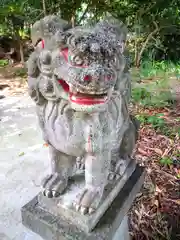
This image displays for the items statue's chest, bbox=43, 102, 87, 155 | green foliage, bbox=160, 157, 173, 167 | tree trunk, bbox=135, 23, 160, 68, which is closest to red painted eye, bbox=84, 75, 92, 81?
statue's chest, bbox=43, 102, 87, 155

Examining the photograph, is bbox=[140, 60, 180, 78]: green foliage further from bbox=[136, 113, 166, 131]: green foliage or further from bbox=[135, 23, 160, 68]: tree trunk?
bbox=[136, 113, 166, 131]: green foliage

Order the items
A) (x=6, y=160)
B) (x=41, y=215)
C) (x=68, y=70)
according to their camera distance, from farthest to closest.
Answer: (x=6, y=160)
(x=41, y=215)
(x=68, y=70)

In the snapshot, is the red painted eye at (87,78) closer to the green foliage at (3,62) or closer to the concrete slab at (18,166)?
the concrete slab at (18,166)

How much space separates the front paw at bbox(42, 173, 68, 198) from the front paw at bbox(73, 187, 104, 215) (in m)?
0.08

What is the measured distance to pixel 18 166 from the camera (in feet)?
5.17

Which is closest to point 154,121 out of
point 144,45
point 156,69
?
point 156,69

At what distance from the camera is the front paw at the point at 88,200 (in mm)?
709

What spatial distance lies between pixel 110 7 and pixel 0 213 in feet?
11.6

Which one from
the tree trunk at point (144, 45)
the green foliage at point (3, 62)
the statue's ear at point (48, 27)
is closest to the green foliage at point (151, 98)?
the tree trunk at point (144, 45)

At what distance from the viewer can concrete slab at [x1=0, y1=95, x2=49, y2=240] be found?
115 centimetres

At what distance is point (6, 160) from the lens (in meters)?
1.66

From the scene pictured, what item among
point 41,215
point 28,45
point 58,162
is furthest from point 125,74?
point 28,45

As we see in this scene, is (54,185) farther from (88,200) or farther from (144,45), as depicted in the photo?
(144,45)

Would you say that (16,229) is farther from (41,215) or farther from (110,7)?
(110,7)
